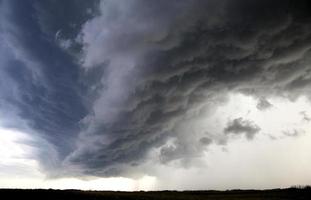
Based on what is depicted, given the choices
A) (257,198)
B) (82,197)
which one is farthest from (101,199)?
(257,198)

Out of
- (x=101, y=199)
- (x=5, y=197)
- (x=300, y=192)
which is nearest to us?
(x=5, y=197)

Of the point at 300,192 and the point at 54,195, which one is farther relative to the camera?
the point at 300,192

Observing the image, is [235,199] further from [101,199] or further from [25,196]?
[25,196]

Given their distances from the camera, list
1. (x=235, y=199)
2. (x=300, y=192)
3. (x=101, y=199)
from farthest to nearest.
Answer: (x=300, y=192) < (x=235, y=199) < (x=101, y=199)

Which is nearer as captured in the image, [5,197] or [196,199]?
[5,197]

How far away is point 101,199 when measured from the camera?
49.9m

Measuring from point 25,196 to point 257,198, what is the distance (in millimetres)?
34345

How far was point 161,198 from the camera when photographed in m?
52.5

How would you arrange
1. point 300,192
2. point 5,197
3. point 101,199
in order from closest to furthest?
point 5,197
point 101,199
point 300,192

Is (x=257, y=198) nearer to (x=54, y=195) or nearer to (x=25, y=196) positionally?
(x=54, y=195)

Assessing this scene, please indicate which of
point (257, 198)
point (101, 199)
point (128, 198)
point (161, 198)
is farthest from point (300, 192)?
point (101, 199)

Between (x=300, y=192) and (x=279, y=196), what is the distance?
4.98m

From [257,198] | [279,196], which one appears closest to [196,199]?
[257,198]

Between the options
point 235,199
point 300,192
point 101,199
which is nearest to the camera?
point 101,199
